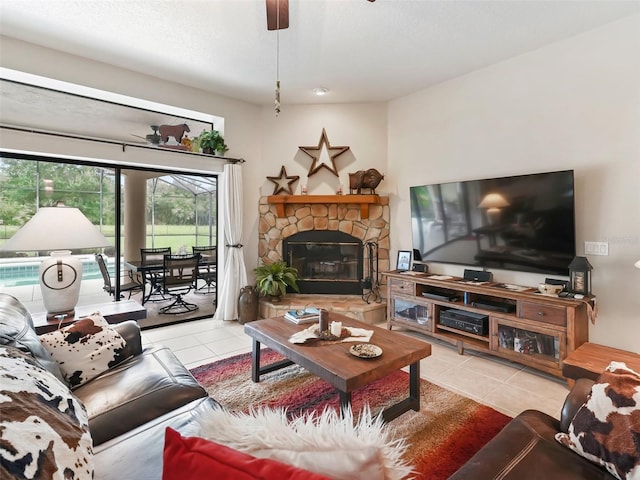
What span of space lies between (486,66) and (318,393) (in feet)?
12.2

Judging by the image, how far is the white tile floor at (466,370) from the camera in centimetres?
242

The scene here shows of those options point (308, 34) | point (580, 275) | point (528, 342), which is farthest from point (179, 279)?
point (580, 275)

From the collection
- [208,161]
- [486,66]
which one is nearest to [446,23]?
[486,66]

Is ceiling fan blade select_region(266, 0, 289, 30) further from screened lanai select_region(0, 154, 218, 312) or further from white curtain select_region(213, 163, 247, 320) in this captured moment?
screened lanai select_region(0, 154, 218, 312)

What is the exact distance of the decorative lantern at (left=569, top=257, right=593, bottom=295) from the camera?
265 cm

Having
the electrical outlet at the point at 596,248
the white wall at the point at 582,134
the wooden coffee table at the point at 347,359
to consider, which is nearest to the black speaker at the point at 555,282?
the white wall at the point at 582,134

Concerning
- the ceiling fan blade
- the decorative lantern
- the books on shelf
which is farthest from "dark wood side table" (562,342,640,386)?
the ceiling fan blade

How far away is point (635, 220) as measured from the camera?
2652 mm

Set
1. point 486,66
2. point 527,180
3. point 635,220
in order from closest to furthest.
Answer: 1. point 635,220
2. point 527,180
3. point 486,66

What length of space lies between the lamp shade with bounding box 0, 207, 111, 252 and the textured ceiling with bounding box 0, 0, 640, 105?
168 centimetres

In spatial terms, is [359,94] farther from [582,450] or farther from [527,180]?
[582,450]

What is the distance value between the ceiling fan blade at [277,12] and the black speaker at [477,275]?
2.97 metres

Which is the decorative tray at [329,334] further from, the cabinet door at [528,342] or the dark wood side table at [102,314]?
the cabinet door at [528,342]

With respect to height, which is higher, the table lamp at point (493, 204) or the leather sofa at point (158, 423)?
the table lamp at point (493, 204)
